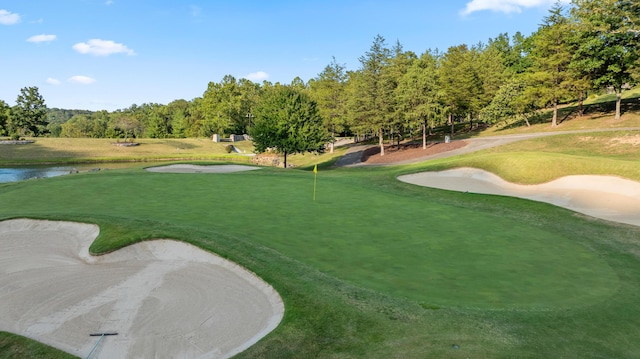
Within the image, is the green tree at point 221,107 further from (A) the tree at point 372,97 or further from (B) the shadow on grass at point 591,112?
(B) the shadow on grass at point 591,112

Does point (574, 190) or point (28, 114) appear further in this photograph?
point (28, 114)

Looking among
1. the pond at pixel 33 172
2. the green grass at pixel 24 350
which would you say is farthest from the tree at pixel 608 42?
the pond at pixel 33 172

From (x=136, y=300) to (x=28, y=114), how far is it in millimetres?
102391

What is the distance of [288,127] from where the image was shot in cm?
4712

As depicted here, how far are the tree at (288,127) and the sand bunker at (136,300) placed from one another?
34.7 meters

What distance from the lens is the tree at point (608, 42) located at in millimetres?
39719

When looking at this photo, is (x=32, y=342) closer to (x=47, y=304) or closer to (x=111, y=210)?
(x=47, y=304)

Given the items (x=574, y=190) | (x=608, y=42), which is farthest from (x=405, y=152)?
(x=574, y=190)

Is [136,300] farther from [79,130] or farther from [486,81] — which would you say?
[79,130]

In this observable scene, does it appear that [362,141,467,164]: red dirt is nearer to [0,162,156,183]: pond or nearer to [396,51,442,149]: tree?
[396,51,442,149]: tree

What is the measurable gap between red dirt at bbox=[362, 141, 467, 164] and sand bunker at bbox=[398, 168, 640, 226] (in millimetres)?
20778

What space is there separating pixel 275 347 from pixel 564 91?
5353cm

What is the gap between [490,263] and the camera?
10.7 metres

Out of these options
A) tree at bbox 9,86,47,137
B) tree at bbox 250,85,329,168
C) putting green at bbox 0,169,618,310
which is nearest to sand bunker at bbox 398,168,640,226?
putting green at bbox 0,169,618,310
